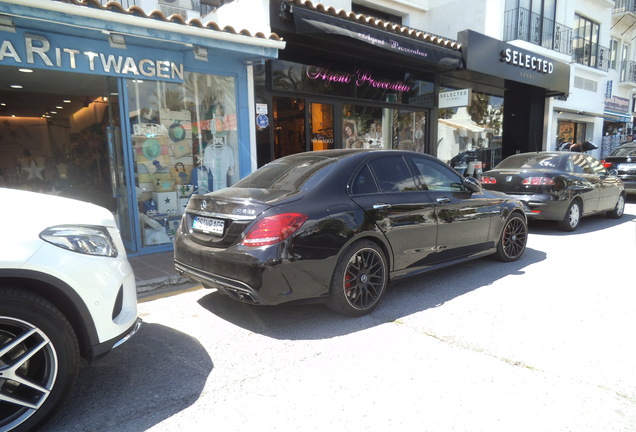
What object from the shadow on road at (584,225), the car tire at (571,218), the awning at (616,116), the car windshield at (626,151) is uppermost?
the awning at (616,116)

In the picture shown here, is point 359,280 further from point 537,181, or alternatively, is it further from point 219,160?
point 537,181

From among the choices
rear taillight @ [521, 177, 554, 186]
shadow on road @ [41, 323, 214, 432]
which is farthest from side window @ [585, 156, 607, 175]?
shadow on road @ [41, 323, 214, 432]

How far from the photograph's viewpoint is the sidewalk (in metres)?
4.80

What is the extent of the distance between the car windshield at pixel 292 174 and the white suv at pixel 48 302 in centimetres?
172

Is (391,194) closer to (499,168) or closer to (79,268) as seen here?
(79,268)

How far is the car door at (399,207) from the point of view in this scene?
401 cm

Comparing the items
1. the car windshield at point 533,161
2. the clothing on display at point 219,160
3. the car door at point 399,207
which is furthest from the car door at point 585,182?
the clothing on display at point 219,160

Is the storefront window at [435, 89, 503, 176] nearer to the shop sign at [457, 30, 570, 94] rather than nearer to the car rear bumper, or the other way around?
the shop sign at [457, 30, 570, 94]

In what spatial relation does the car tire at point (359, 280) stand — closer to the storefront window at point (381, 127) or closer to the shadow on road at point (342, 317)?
the shadow on road at point (342, 317)

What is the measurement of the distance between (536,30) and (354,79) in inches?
358

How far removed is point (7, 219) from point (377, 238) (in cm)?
287

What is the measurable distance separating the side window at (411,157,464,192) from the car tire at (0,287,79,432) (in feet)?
12.0

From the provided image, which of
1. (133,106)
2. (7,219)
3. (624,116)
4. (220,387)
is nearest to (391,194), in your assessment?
(220,387)

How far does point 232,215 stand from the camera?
3.54 m
